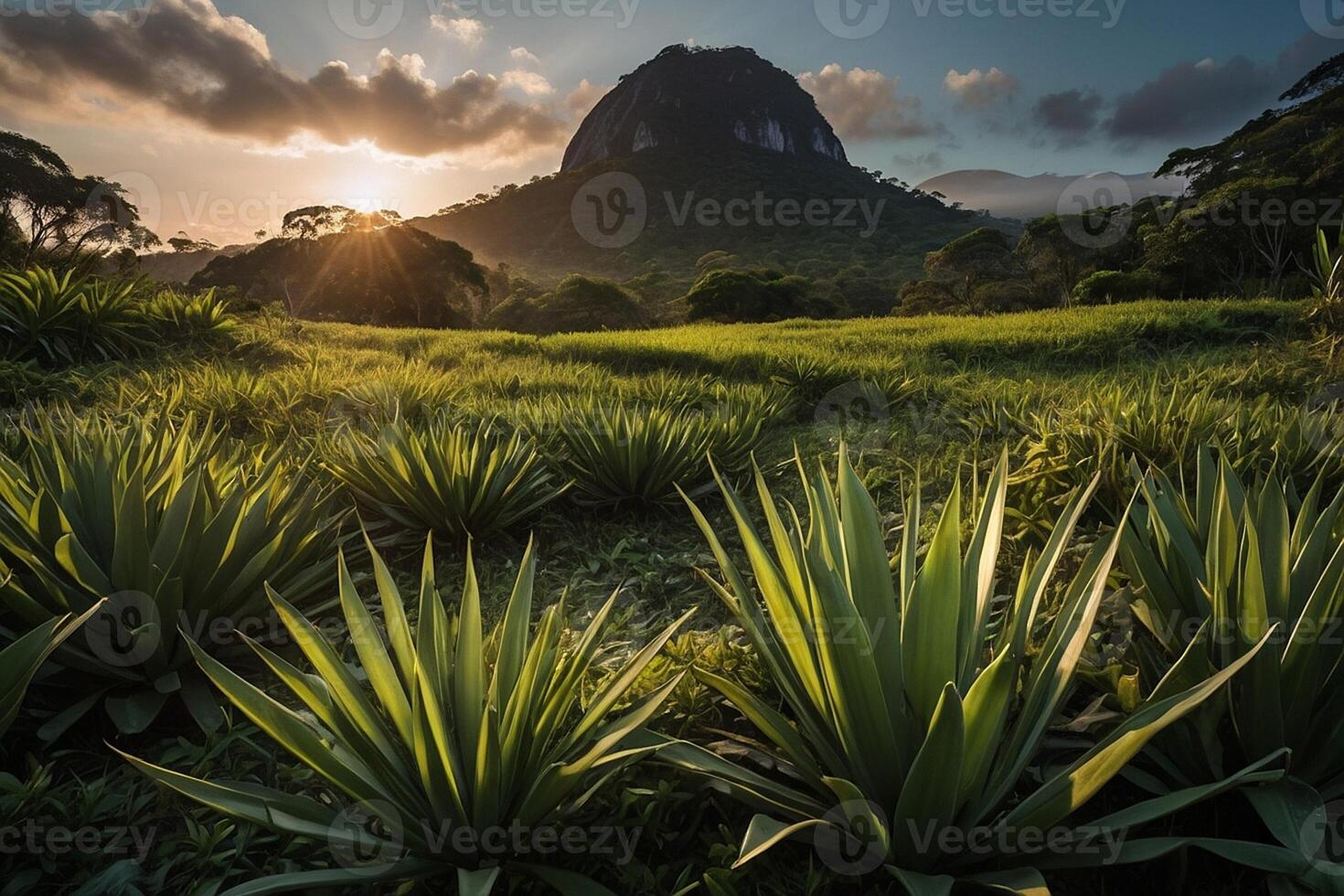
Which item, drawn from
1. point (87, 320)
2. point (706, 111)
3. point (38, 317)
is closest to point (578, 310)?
point (87, 320)

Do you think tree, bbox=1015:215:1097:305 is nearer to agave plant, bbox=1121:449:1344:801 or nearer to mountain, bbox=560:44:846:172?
agave plant, bbox=1121:449:1344:801

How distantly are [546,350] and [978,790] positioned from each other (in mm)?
8137

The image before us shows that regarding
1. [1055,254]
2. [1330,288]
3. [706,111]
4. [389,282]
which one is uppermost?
[706,111]

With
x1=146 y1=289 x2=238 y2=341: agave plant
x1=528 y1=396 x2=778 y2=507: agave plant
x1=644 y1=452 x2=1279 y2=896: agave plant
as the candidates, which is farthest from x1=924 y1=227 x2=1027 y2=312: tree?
x1=644 y1=452 x2=1279 y2=896: agave plant

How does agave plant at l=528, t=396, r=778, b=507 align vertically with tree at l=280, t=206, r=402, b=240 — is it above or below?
below

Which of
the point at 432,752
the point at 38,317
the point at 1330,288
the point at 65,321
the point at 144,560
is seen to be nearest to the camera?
the point at 432,752

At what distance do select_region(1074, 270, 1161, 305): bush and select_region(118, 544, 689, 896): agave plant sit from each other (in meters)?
22.0

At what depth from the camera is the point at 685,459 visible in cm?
362

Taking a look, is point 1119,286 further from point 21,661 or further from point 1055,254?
point 21,661

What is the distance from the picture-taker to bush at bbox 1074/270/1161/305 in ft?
64.5

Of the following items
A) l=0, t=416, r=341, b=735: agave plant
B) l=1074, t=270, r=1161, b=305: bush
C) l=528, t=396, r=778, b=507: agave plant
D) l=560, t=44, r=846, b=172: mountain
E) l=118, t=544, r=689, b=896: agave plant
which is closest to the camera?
l=118, t=544, r=689, b=896: agave plant

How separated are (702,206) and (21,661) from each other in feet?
173

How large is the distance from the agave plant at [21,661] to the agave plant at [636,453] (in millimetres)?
2357

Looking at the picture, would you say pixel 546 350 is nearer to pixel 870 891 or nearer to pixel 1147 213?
pixel 870 891
